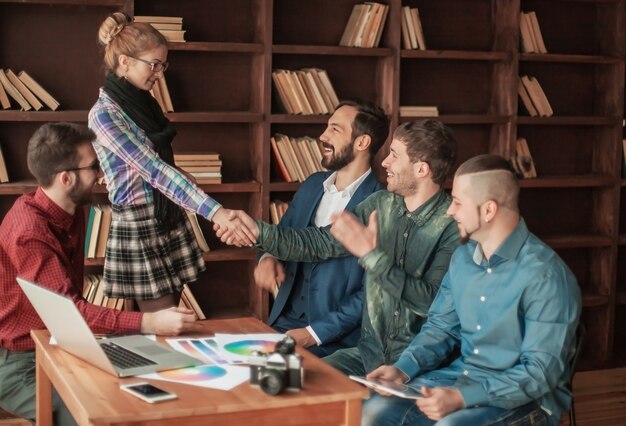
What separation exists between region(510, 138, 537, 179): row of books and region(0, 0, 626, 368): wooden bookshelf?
7 centimetres

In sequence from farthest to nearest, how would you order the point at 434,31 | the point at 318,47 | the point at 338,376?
→ the point at 434,31
the point at 318,47
the point at 338,376

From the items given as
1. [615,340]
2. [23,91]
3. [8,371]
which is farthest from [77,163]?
[615,340]

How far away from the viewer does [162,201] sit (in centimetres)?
379

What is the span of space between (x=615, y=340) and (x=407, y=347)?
3.34 meters

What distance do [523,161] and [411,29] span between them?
104 centimetres

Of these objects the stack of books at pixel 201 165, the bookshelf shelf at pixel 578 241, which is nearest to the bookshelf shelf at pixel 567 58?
the bookshelf shelf at pixel 578 241

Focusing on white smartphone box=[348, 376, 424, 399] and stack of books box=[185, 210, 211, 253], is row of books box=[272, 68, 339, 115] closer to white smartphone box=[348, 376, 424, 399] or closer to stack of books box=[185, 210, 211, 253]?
stack of books box=[185, 210, 211, 253]

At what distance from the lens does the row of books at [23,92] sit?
4.45 m

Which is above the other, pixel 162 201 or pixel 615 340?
pixel 162 201

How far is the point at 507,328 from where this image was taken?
8.65 feet

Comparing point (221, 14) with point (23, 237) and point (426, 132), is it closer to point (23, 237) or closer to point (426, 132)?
point (426, 132)

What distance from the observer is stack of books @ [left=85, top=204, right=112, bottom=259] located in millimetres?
4586

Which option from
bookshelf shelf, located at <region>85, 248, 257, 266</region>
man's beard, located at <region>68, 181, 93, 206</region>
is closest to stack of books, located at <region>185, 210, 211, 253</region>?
bookshelf shelf, located at <region>85, 248, 257, 266</region>

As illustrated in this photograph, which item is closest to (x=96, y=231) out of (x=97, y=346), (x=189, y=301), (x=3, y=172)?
(x=3, y=172)
